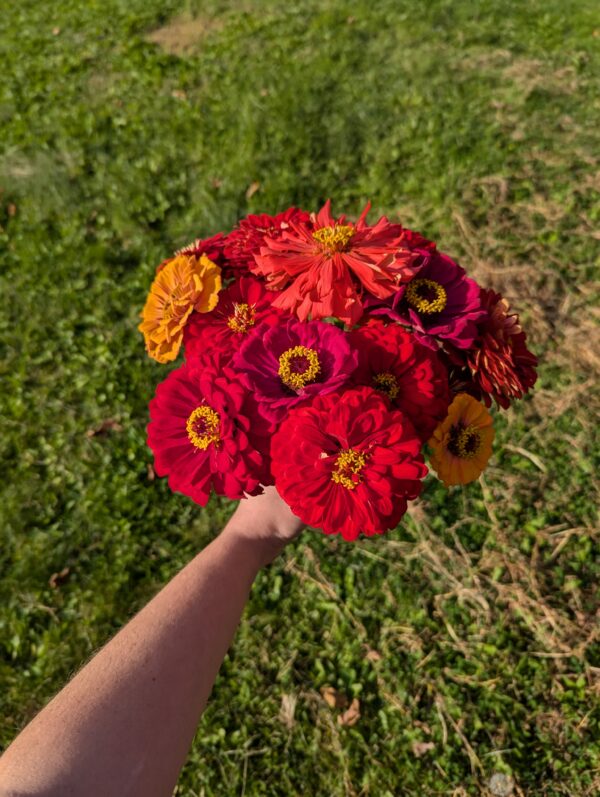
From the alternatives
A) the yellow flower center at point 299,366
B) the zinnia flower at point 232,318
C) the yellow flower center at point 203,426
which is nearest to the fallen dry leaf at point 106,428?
the zinnia flower at point 232,318

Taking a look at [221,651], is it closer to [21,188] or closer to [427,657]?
[427,657]

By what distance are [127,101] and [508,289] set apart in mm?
2952

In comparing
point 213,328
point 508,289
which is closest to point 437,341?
point 213,328

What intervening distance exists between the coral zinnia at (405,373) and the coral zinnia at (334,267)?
68 mm

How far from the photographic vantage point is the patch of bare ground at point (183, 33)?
4.57 metres

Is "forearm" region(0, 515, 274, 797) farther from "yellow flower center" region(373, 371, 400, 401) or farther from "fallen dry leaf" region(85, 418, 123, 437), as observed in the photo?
"fallen dry leaf" region(85, 418, 123, 437)

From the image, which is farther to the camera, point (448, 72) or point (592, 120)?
point (448, 72)

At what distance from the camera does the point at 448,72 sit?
3922 millimetres

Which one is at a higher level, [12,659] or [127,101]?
[127,101]

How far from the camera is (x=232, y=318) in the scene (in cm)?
140

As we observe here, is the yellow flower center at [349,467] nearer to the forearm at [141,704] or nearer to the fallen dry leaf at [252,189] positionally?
the forearm at [141,704]

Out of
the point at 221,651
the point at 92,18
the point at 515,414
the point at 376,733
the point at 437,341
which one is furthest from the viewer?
the point at 92,18

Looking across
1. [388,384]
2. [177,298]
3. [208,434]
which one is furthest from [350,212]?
[208,434]

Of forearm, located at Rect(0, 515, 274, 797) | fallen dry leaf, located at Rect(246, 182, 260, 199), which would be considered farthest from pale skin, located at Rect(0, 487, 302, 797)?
fallen dry leaf, located at Rect(246, 182, 260, 199)
